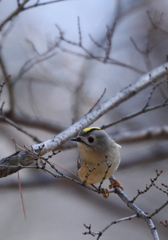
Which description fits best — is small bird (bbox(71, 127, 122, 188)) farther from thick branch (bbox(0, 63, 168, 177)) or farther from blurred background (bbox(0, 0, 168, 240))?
blurred background (bbox(0, 0, 168, 240))

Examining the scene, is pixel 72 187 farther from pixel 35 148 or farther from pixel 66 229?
pixel 35 148

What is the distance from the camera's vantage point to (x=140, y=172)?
5.75 m

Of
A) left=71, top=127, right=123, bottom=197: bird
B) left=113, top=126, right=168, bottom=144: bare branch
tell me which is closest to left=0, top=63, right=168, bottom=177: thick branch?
left=71, top=127, right=123, bottom=197: bird

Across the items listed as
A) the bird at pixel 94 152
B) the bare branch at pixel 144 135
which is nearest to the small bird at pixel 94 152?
the bird at pixel 94 152

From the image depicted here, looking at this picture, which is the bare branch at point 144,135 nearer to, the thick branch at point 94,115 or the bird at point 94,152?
the thick branch at point 94,115

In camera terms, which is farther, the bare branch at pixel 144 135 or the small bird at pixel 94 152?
the bare branch at pixel 144 135

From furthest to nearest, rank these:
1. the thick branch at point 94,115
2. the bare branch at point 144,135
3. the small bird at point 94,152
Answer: the bare branch at point 144,135 < the small bird at point 94,152 < the thick branch at point 94,115

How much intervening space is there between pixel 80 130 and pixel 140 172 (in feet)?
11.8

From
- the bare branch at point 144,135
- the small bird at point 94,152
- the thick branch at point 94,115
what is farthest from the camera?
the bare branch at point 144,135

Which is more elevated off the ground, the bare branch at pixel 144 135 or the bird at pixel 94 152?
the bare branch at pixel 144 135

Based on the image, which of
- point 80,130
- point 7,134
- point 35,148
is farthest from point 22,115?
point 35,148

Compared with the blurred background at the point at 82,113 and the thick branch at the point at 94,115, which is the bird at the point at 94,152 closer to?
the thick branch at the point at 94,115

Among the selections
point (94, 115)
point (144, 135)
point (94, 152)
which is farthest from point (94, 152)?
point (144, 135)

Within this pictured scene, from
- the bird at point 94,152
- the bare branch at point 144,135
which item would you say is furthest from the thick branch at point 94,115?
the bare branch at point 144,135
